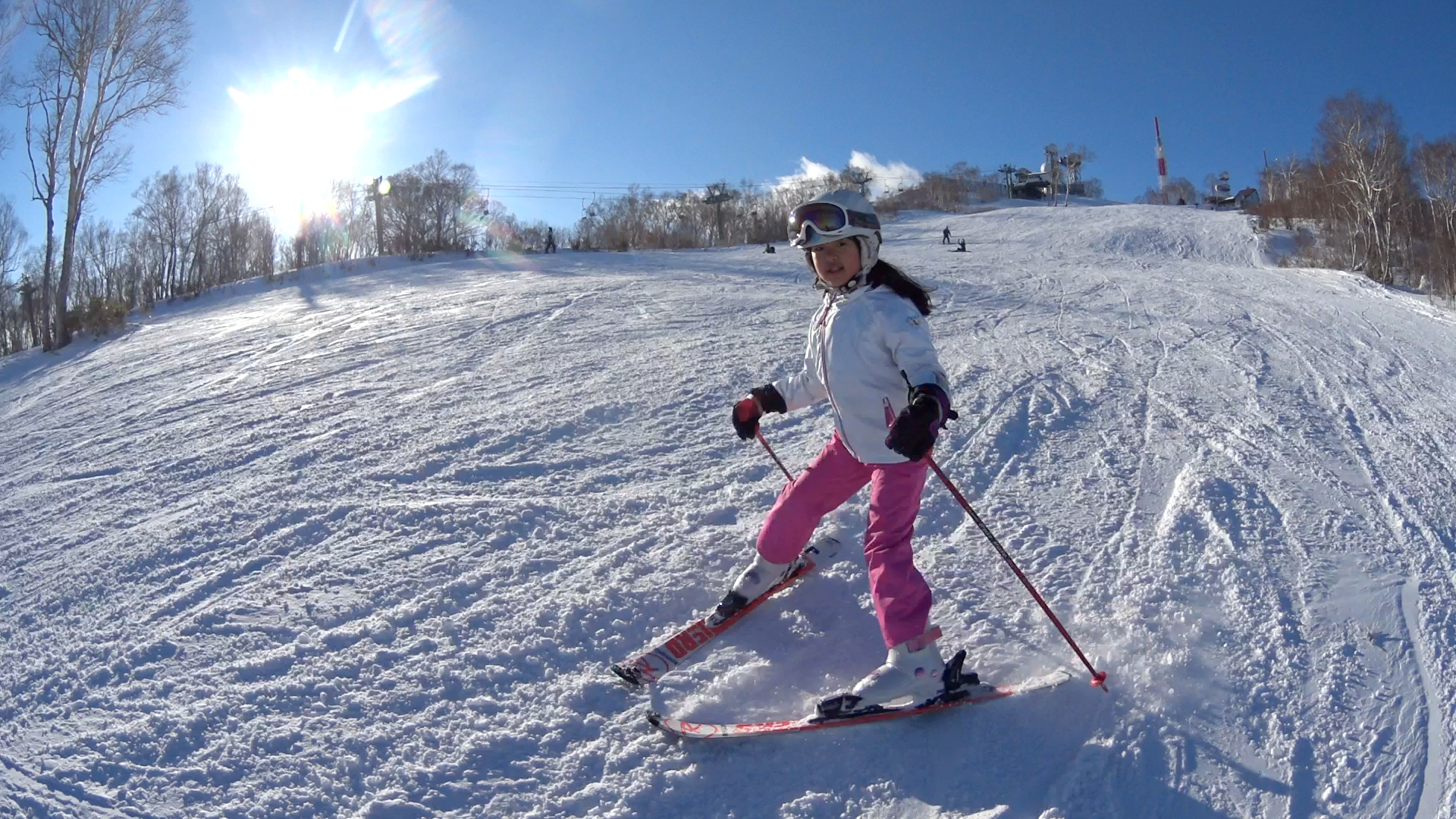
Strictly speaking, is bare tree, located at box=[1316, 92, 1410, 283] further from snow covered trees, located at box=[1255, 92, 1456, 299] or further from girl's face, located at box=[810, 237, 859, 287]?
girl's face, located at box=[810, 237, 859, 287]

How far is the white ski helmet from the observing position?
101 inches

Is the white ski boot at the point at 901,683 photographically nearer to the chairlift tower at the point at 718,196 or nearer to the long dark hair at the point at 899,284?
the long dark hair at the point at 899,284

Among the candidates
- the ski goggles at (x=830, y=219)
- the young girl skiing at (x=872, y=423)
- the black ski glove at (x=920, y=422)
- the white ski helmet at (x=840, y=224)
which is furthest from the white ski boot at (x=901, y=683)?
the ski goggles at (x=830, y=219)

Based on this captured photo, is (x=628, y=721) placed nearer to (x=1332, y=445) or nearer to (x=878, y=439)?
(x=878, y=439)

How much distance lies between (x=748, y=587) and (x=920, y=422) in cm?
96

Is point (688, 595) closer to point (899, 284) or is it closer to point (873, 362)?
point (873, 362)

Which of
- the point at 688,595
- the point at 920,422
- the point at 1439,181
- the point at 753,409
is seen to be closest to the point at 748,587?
the point at 688,595

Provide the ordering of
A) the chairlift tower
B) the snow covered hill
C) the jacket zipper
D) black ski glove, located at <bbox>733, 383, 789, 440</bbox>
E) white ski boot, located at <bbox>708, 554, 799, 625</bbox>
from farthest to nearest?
1. the chairlift tower
2. black ski glove, located at <bbox>733, 383, 789, 440</bbox>
3. white ski boot, located at <bbox>708, 554, 799, 625</bbox>
4. the jacket zipper
5. the snow covered hill

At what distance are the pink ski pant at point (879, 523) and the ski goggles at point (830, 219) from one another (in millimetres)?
710

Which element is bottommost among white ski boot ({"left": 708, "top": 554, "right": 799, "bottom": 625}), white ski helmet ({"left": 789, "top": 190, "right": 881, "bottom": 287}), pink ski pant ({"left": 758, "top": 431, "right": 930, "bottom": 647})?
white ski boot ({"left": 708, "top": 554, "right": 799, "bottom": 625})

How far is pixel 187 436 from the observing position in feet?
17.8

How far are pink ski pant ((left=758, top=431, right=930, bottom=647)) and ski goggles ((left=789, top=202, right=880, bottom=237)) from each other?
71 centimetres

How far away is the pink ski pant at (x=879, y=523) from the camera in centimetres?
233

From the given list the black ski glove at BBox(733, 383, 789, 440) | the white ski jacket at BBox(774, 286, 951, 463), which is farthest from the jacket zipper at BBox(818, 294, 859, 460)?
the black ski glove at BBox(733, 383, 789, 440)
